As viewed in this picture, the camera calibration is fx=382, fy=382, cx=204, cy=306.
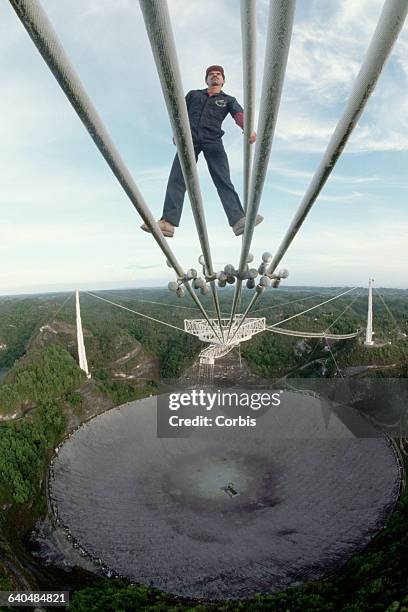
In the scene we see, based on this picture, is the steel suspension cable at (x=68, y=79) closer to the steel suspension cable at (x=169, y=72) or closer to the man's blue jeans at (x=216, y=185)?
the steel suspension cable at (x=169, y=72)

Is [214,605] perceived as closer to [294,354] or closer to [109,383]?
[109,383]

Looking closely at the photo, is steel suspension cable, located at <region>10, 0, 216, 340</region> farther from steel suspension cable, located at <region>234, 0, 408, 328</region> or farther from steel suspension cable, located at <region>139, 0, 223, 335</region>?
steel suspension cable, located at <region>234, 0, 408, 328</region>

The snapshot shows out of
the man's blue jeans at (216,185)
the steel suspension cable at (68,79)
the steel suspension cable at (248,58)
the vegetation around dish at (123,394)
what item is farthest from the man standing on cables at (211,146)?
the vegetation around dish at (123,394)

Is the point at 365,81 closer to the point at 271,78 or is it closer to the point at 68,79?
the point at 271,78

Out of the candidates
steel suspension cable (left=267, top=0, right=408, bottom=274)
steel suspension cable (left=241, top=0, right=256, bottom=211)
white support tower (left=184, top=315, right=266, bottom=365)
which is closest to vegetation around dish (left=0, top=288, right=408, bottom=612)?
white support tower (left=184, top=315, right=266, bottom=365)

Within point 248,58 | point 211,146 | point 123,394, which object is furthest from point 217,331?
point 248,58
